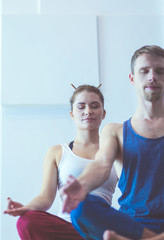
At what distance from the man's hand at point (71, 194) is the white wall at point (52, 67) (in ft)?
4.53

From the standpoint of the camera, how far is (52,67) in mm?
2559

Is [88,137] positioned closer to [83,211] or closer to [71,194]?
[83,211]

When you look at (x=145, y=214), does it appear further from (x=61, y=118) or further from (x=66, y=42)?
(x=66, y=42)

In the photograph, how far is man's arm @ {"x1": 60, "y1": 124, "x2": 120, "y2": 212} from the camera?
1071 millimetres

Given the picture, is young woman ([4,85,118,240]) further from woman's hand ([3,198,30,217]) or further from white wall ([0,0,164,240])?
white wall ([0,0,164,240])

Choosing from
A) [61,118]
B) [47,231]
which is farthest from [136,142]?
[61,118]

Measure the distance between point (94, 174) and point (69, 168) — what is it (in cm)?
61

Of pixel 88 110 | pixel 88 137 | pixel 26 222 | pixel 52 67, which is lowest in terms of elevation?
pixel 26 222

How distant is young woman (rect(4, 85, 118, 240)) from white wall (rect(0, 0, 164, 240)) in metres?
0.54

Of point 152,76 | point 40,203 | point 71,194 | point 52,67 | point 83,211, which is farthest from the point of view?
point 52,67

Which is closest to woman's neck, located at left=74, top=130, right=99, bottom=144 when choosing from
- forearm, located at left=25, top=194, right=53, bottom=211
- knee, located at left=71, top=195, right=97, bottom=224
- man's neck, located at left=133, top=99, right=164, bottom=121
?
forearm, located at left=25, top=194, right=53, bottom=211

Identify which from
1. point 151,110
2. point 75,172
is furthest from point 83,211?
point 75,172

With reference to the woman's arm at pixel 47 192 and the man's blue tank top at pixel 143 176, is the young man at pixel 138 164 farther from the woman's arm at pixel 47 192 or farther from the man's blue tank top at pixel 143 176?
the woman's arm at pixel 47 192

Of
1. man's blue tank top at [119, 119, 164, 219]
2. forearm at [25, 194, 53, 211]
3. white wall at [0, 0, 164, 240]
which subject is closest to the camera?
man's blue tank top at [119, 119, 164, 219]
